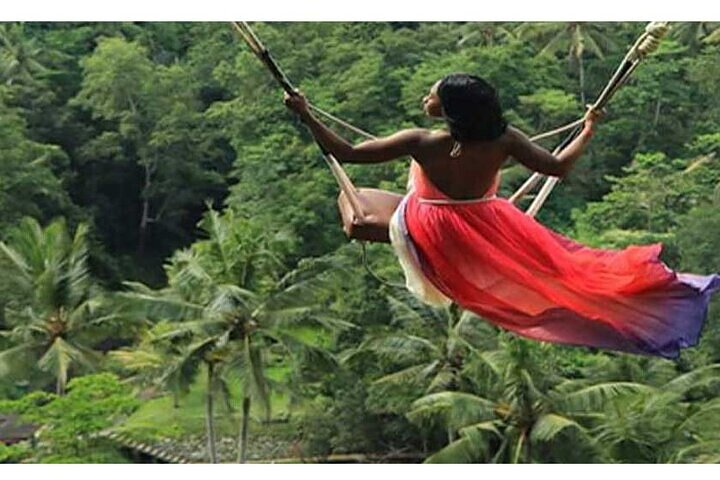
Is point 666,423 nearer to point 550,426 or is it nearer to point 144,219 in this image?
point 550,426

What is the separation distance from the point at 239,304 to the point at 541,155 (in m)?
2.75

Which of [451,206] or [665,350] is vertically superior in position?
[451,206]

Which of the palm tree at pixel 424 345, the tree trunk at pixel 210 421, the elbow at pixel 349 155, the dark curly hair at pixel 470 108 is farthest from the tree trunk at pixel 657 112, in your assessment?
the elbow at pixel 349 155

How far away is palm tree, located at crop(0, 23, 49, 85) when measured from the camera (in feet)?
18.9

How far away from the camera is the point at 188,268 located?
5984mm

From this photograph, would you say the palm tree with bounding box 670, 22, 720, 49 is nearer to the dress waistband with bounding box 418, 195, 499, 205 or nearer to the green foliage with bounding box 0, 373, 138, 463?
the dress waistband with bounding box 418, 195, 499, 205

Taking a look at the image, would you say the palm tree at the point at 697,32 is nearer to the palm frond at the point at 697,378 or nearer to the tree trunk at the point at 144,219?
the palm frond at the point at 697,378

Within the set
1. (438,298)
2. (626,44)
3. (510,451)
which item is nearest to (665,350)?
(438,298)

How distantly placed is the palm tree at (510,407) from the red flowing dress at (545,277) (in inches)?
85.8

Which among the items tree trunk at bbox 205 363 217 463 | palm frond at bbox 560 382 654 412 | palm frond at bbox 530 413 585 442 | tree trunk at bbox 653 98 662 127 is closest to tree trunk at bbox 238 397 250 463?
tree trunk at bbox 205 363 217 463

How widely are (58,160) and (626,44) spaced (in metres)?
2.20

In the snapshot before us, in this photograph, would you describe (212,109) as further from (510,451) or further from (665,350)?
(665,350)

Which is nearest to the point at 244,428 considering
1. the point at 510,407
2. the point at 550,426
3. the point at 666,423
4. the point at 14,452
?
the point at 14,452

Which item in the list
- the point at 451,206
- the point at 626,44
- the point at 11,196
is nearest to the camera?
the point at 451,206
